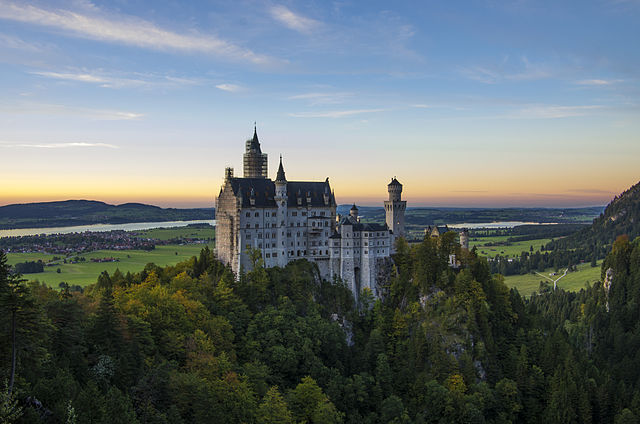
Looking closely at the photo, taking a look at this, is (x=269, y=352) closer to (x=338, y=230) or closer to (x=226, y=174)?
(x=338, y=230)

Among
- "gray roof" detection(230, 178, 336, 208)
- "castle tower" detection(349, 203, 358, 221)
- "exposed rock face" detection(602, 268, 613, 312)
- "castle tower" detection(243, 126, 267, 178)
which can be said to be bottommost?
"exposed rock face" detection(602, 268, 613, 312)

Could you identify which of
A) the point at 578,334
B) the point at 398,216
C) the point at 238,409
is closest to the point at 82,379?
the point at 238,409

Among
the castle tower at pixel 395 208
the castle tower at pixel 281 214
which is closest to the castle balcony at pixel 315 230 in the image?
the castle tower at pixel 281 214

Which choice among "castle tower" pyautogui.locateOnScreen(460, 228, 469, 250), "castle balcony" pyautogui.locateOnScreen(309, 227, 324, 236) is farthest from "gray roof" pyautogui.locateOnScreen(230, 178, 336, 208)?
"castle tower" pyautogui.locateOnScreen(460, 228, 469, 250)

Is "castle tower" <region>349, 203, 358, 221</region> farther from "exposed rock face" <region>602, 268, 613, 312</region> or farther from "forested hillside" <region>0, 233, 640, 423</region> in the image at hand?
"exposed rock face" <region>602, 268, 613, 312</region>

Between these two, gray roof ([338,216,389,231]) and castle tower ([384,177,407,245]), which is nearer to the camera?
gray roof ([338,216,389,231])

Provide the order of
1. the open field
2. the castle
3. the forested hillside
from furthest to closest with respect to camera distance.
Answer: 1. the open field
2. the castle
3. the forested hillside

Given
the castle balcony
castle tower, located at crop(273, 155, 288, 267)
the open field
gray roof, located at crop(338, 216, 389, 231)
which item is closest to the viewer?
castle tower, located at crop(273, 155, 288, 267)

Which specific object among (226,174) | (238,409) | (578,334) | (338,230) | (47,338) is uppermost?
(226,174)
